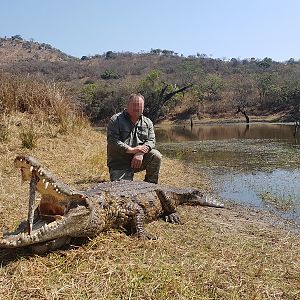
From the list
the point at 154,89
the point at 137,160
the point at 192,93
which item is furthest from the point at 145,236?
the point at 192,93

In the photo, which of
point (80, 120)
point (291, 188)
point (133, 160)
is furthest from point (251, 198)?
point (80, 120)

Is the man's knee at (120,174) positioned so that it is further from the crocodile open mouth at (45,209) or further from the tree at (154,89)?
the tree at (154,89)

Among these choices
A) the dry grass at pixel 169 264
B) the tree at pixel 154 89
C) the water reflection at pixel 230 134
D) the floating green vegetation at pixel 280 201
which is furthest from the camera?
the tree at pixel 154 89

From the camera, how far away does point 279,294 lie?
10.2ft

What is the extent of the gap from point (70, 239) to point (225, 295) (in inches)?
53.9

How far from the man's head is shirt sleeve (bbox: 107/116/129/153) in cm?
23

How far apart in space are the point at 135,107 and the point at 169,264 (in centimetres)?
301

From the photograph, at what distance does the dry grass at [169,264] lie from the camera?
296cm

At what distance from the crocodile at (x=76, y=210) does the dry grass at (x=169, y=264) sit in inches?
5.1

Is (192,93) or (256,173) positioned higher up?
(192,93)

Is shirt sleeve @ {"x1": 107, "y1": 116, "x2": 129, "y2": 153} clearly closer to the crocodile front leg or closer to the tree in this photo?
the crocodile front leg

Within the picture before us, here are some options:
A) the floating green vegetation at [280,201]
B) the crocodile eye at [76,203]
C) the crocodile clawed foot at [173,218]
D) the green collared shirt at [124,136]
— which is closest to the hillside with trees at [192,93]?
the floating green vegetation at [280,201]

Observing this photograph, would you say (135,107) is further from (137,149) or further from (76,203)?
(76,203)

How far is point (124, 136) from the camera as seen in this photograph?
6109 millimetres
